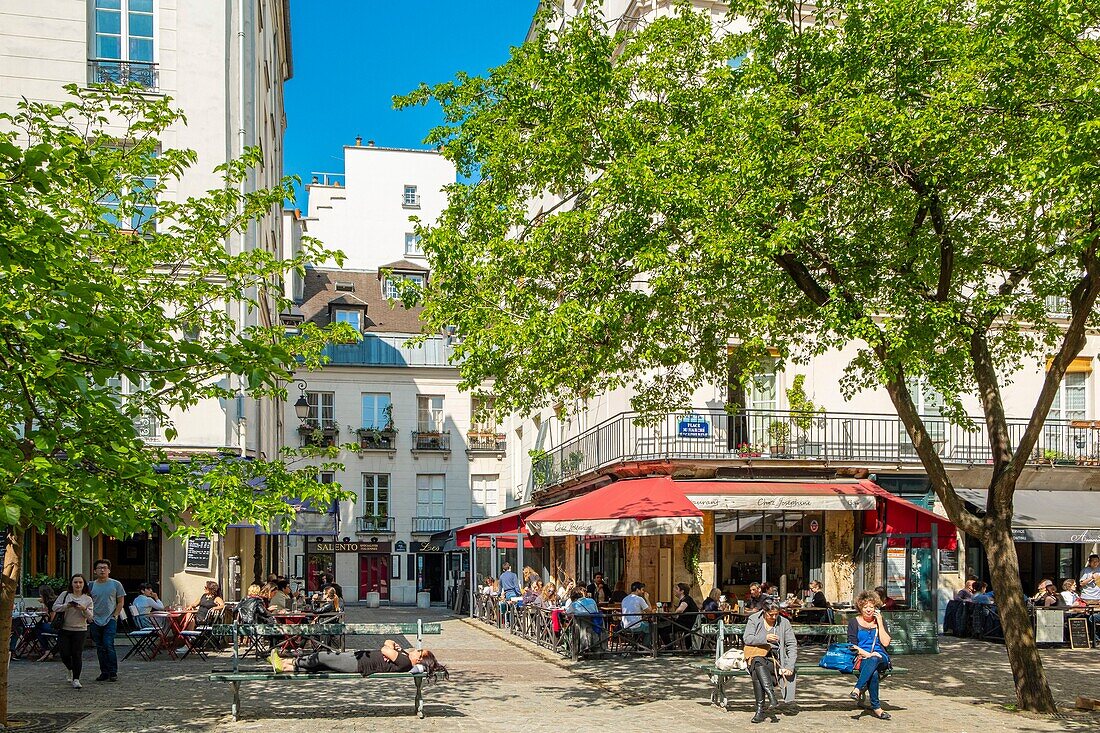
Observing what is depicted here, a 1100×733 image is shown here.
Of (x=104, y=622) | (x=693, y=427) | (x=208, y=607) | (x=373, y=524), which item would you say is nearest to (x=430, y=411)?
(x=373, y=524)

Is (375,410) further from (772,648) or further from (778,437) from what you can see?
(772,648)

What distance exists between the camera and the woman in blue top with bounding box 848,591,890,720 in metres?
13.5

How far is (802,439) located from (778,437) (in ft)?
1.90

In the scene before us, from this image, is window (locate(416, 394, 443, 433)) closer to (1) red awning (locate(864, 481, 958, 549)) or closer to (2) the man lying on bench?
(1) red awning (locate(864, 481, 958, 549))

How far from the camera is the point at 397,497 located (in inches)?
1967

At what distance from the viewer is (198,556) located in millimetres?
24812

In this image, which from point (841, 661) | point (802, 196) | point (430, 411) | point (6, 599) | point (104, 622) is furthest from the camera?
point (430, 411)

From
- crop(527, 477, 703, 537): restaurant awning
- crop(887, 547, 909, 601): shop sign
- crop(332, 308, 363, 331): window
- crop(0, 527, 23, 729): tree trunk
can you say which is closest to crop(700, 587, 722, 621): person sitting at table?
crop(527, 477, 703, 537): restaurant awning

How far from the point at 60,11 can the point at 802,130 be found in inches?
654

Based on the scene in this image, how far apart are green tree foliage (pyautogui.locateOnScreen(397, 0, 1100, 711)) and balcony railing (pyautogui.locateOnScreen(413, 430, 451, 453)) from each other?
114 ft

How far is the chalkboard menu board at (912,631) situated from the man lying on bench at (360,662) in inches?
378

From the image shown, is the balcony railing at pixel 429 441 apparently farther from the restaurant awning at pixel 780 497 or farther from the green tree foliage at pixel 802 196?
the green tree foliage at pixel 802 196

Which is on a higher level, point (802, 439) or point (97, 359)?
point (97, 359)

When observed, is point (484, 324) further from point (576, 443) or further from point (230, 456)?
point (576, 443)
